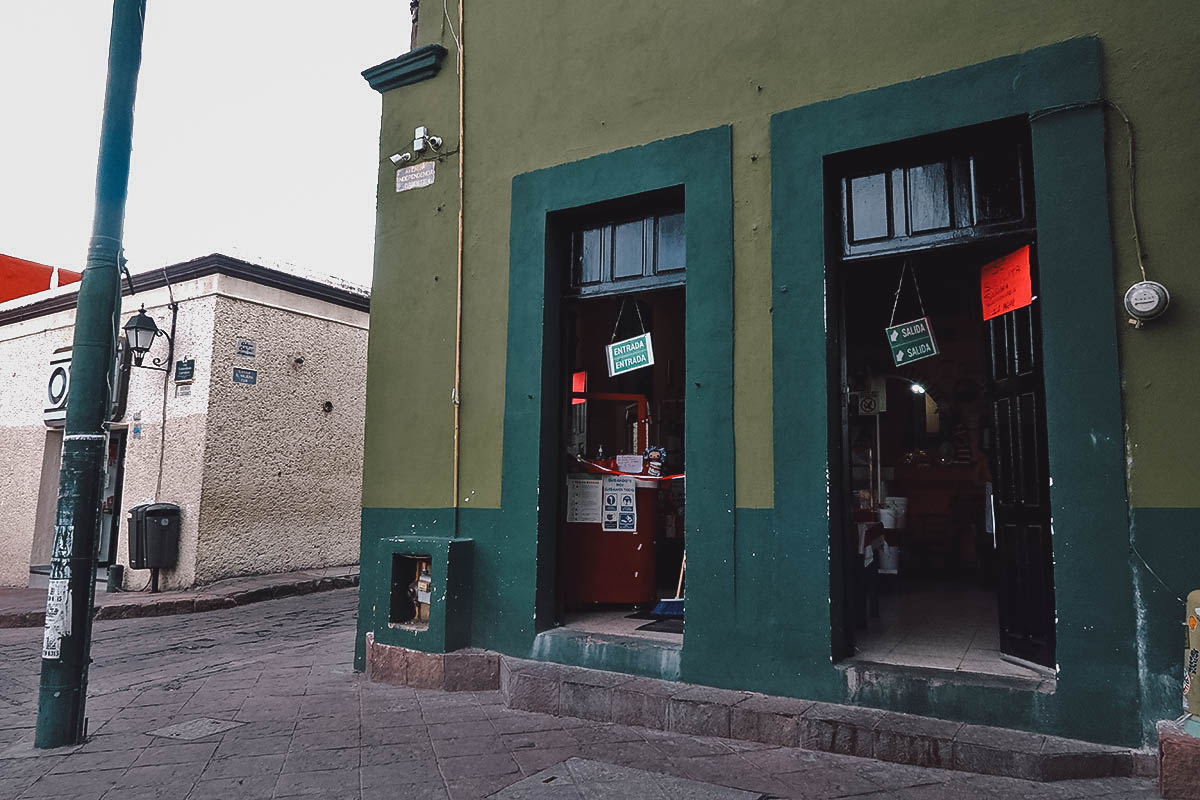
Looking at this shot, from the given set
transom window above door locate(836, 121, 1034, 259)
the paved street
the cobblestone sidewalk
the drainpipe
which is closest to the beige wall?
the cobblestone sidewalk

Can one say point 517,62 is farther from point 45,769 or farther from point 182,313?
point 182,313

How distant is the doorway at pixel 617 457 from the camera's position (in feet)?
19.9

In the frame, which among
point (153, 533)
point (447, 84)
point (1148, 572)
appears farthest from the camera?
point (153, 533)

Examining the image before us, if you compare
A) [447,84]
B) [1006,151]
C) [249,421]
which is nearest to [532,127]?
[447,84]

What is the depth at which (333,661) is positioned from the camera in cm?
700

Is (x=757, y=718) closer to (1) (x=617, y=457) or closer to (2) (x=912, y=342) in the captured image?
(2) (x=912, y=342)

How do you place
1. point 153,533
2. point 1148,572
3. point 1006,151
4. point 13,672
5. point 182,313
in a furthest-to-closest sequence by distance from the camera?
point 182,313 < point 153,533 < point 13,672 < point 1006,151 < point 1148,572

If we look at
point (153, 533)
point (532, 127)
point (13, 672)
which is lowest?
point (13, 672)

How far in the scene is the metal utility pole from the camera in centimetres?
488

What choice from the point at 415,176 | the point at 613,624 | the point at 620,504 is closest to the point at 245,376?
the point at 415,176

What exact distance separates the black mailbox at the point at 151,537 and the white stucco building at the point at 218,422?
10.7 inches

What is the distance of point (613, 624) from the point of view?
619 cm

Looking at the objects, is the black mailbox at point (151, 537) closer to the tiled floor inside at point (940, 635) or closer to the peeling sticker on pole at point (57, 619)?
the peeling sticker on pole at point (57, 619)

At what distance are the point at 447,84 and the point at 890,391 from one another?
20.8ft
